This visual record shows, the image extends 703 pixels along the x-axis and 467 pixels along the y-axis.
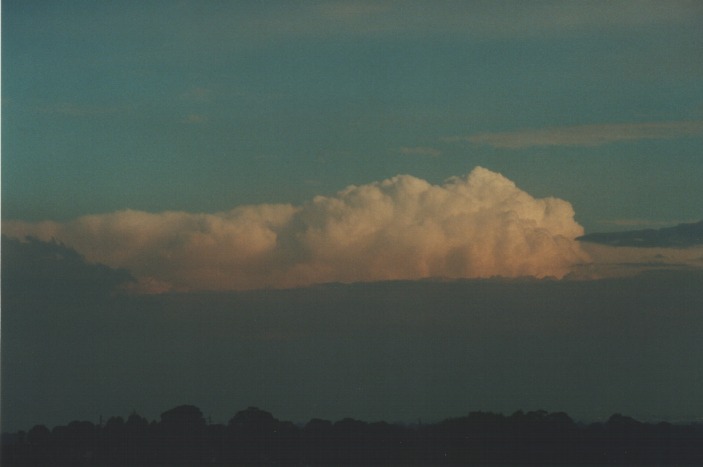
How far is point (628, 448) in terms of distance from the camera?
1066cm

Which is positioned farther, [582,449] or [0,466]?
[582,449]

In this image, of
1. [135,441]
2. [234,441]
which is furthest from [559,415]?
[135,441]

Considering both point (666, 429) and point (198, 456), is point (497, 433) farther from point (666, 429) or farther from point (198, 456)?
point (198, 456)

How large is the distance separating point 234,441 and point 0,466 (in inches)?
96.0

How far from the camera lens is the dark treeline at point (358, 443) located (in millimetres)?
10344

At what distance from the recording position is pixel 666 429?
1035 centimetres

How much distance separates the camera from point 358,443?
34.3ft

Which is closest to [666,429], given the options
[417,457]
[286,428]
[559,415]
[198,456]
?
[559,415]

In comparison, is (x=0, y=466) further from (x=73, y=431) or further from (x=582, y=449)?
(x=582, y=449)

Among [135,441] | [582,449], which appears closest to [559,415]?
[582,449]

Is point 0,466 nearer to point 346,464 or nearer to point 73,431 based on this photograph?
point 73,431

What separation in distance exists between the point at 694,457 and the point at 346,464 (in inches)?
149

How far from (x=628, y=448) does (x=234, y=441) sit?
14.2ft

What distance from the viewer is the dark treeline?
10344 millimetres
